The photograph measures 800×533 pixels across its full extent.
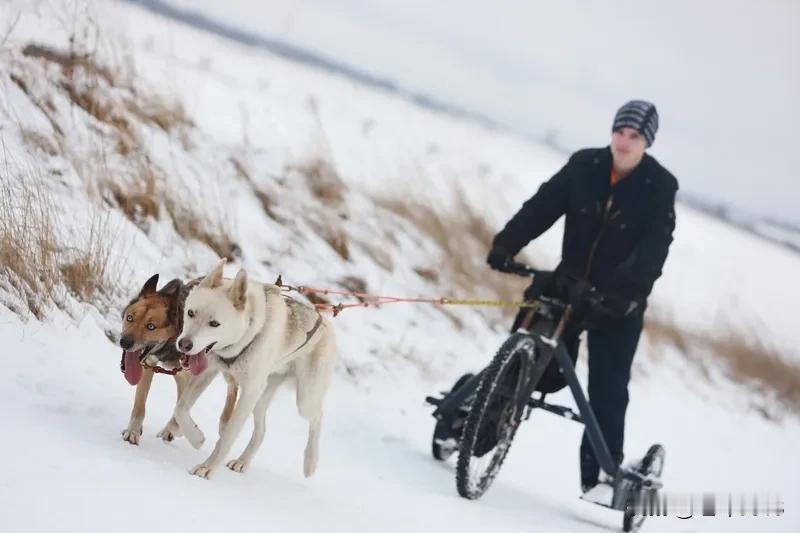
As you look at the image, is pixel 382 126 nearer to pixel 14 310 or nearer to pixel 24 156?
pixel 24 156

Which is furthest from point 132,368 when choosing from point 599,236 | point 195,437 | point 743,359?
point 743,359

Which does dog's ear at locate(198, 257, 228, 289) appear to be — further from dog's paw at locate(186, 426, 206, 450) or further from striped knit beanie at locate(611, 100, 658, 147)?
striped knit beanie at locate(611, 100, 658, 147)

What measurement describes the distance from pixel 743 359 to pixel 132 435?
969 centimetres

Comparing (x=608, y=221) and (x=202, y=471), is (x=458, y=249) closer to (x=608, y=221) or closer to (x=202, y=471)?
(x=608, y=221)

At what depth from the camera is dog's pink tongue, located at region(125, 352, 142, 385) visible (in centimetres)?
345

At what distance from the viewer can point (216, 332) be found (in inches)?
130

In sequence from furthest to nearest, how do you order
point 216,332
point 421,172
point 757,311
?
point 757,311 < point 421,172 < point 216,332

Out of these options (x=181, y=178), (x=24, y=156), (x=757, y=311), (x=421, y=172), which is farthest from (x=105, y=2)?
(x=757, y=311)

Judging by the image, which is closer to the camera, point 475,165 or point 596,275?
point 596,275

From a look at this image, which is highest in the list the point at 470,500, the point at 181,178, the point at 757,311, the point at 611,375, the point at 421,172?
the point at 757,311

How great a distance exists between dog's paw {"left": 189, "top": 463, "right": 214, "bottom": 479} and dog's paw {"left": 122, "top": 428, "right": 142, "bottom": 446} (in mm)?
253

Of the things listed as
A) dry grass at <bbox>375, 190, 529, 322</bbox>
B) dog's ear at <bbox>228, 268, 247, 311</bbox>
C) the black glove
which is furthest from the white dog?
dry grass at <bbox>375, 190, 529, 322</bbox>

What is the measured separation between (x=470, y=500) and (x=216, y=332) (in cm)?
193

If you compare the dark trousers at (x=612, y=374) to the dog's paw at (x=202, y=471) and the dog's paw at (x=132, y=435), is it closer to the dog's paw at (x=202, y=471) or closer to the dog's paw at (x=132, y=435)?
the dog's paw at (x=202, y=471)
